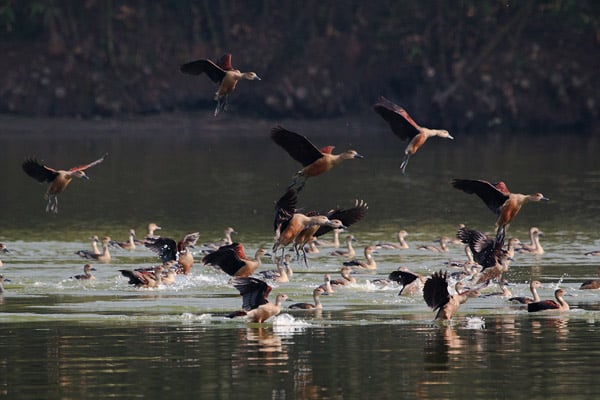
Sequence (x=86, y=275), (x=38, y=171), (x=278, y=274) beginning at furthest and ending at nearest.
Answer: (x=278, y=274), (x=86, y=275), (x=38, y=171)

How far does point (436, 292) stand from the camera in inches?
1033

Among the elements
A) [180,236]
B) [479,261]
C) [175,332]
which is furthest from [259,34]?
[175,332]

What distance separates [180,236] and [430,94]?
3589 centimetres

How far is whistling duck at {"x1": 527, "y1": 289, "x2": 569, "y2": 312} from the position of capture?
26984mm

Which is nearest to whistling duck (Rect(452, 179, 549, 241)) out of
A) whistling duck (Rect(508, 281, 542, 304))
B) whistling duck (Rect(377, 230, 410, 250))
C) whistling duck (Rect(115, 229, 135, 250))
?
whistling duck (Rect(508, 281, 542, 304))

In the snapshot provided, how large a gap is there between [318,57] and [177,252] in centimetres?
4675

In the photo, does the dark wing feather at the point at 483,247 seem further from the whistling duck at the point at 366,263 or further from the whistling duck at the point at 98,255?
the whistling duck at the point at 98,255

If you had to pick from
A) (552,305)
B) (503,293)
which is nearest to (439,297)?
(552,305)

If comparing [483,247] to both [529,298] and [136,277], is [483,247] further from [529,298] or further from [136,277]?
[136,277]

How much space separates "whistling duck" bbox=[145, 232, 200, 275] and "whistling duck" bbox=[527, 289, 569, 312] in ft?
22.4

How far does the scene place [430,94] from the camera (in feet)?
247

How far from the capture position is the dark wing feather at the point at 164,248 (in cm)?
3275

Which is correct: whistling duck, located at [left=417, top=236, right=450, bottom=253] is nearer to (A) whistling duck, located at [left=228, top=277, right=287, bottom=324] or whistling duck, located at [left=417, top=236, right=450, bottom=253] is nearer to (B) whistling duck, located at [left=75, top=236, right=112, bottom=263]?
(B) whistling duck, located at [left=75, top=236, right=112, bottom=263]

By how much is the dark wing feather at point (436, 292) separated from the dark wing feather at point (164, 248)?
23.6 feet
